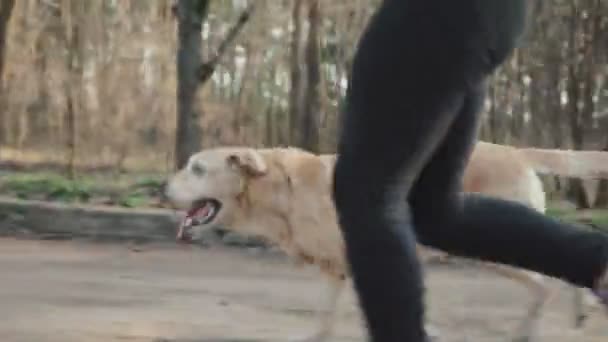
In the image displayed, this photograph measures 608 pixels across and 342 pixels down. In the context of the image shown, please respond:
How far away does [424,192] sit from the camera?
261cm

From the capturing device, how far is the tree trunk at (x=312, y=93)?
14961mm

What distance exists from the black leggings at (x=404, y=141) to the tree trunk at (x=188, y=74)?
894cm

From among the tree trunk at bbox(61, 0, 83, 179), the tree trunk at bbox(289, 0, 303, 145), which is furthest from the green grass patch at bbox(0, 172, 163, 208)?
the tree trunk at bbox(289, 0, 303, 145)

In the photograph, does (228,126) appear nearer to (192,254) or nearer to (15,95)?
(15,95)

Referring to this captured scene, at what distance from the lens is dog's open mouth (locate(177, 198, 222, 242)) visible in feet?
17.2

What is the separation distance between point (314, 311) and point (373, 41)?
3.11 m

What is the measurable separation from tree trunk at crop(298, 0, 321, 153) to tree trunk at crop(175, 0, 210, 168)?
362 cm

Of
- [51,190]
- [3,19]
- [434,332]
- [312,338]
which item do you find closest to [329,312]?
[312,338]

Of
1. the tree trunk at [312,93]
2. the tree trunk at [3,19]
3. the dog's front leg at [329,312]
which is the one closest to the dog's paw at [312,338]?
the dog's front leg at [329,312]

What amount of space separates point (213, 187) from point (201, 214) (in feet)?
0.55

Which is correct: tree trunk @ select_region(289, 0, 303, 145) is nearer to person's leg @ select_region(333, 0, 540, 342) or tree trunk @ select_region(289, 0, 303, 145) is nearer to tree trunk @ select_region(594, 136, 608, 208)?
tree trunk @ select_region(594, 136, 608, 208)

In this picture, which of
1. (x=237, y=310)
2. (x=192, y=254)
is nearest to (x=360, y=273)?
(x=237, y=310)

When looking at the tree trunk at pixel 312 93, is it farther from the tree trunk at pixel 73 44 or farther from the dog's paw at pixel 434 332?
the dog's paw at pixel 434 332

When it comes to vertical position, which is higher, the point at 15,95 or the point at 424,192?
the point at 424,192
